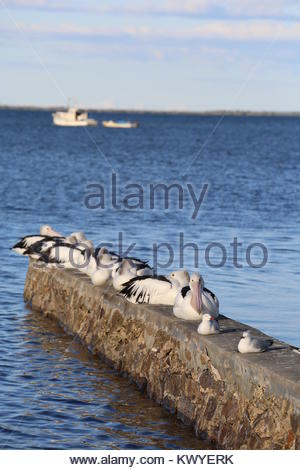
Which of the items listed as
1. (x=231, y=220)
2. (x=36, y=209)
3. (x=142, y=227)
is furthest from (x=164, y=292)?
(x=36, y=209)

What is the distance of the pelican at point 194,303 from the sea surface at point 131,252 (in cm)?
123

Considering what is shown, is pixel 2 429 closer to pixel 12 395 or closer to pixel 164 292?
pixel 12 395

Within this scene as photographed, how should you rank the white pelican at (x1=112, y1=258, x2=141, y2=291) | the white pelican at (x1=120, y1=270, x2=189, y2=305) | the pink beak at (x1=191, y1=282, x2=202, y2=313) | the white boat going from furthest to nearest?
the white boat < the white pelican at (x1=112, y1=258, x2=141, y2=291) < the white pelican at (x1=120, y1=270, x2=189, y2=305) < the pink beak at (x1=191, y1=282, x2=202, y2=313)

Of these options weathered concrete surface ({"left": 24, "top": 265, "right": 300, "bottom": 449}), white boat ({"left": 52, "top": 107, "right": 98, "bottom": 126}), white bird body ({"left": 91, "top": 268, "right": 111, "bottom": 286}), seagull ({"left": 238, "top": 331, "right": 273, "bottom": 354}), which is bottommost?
weathered concrete surface ({"left": 24, "top": 265, "right": 300, "bottom": 449})

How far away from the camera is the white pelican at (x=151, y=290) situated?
528 inches

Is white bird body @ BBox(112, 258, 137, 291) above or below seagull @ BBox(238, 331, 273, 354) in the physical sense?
above

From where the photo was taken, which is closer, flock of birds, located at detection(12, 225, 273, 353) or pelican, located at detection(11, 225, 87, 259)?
flock of birds, located at detection(12, 225, 273, 353)

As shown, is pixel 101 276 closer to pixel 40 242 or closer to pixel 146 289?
pixel 146 289

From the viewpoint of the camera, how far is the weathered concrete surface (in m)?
9.84

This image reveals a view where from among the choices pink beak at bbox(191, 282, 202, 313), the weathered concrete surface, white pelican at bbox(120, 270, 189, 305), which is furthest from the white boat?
pink beak at bbox(191, 282, 202, 313)

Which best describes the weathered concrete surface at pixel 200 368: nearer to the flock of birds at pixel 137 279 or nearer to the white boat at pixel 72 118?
the flock of birds at pixel 137 279

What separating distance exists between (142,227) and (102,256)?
13.4 meters

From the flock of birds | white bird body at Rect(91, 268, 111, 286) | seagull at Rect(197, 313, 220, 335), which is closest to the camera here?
seagull at Rect(197, 313, 220, 335)

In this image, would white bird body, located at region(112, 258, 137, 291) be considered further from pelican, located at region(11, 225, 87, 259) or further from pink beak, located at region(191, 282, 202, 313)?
pelican, located at region(11, 225, 87, 259)
